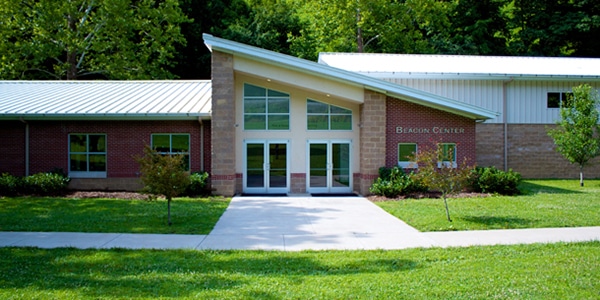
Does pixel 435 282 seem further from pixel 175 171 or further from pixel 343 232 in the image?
pixel 175 171

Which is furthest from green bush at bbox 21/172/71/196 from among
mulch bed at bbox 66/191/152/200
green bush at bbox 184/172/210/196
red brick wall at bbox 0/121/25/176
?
green bush at bbox 184/172/210/196

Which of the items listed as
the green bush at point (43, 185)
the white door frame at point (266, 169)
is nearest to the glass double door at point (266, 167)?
the white door frame at point (266, 169)

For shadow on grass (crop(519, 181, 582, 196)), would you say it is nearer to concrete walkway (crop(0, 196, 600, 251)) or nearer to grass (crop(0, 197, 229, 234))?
concrete walkway (crop(0, 196, 600, 251))

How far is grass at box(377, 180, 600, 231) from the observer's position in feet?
40.0

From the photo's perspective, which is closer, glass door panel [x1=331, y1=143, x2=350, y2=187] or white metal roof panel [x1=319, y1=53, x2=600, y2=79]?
glass door panel [x1=331, y1=143, x2=350, y2=187]

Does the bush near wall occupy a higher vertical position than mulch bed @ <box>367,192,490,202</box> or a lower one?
higher

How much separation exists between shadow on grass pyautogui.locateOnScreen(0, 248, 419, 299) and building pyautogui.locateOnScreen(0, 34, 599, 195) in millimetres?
9554

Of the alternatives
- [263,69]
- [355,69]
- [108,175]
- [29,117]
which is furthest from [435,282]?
[355,69]

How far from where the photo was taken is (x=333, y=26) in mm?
40938

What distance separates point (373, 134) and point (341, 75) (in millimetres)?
2556

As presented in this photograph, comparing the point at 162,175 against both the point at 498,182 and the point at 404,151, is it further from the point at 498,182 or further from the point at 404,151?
the point at 498,182

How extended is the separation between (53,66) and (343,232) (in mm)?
31621

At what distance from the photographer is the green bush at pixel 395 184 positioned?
17.8 metres

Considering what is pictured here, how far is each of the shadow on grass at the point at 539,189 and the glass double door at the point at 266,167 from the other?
9.12 m
